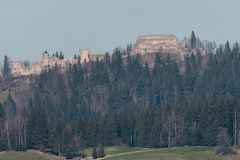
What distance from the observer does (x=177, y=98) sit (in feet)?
643

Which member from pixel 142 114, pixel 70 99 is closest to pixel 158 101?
pixel 70 99

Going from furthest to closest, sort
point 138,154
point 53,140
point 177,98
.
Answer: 1. point 177,98
2. point 53,140
3. point 138,154

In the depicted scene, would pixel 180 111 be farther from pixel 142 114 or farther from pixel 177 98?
pixel 177 98

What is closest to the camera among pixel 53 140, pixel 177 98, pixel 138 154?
pixel 138 154

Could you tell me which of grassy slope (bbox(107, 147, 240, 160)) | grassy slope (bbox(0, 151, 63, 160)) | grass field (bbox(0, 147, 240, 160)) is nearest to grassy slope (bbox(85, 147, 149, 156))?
grass field (bbox(0, 147, 240, 160))

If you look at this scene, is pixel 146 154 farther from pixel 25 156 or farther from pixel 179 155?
pixel 25 156

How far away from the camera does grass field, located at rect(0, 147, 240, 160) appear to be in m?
120

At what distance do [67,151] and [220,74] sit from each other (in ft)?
244

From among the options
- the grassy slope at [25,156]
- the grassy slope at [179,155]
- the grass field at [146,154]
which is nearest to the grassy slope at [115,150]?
the grass field at [146,154]

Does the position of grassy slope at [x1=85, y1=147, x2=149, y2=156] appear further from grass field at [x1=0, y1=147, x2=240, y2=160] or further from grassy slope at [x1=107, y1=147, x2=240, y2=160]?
grassy slope at [x1=107, y1=147, x2=240, y2=160]

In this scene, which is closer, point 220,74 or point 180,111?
point 180,111

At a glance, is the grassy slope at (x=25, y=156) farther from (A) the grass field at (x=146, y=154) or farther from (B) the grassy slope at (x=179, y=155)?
(B) the grassy slope at (x=179, y=155)

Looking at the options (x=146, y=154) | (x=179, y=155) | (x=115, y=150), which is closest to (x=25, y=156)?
(x=115, y=150)

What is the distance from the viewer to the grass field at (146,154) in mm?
119625
